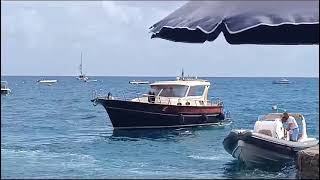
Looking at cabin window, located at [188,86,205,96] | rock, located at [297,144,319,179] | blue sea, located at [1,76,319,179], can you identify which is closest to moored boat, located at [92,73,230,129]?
cabin window, located at [188,86,205,96]

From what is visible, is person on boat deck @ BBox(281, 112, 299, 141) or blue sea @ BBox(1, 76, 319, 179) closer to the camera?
person on boat deck @ BBox(281, 112, 299, 141)

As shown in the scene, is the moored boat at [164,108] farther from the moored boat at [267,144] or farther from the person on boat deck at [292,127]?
the person on boat deck at [292,127]

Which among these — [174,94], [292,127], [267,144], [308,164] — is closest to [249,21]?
[308,164]

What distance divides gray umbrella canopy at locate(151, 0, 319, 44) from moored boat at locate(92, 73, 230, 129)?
25.2 m

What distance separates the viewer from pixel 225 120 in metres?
34.8

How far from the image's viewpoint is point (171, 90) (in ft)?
105

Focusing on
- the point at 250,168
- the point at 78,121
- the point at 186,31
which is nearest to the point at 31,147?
the point at 250,168

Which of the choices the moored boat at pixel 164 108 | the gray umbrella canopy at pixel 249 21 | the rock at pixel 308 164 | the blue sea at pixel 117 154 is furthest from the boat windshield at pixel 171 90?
the gray umbrella canopy at pixel 249 21

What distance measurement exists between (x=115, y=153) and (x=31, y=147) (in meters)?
3.89

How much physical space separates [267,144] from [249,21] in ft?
40.0

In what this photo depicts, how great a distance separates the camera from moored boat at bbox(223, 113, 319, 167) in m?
16.1

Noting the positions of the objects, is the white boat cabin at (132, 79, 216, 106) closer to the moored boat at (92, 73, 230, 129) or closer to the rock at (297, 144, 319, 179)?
the moored boat at (92, 73, 230, 129)

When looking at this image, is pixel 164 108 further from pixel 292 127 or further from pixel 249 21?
pixel 249 21

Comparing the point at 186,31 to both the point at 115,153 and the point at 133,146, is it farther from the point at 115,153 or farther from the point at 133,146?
the point at 133,146
